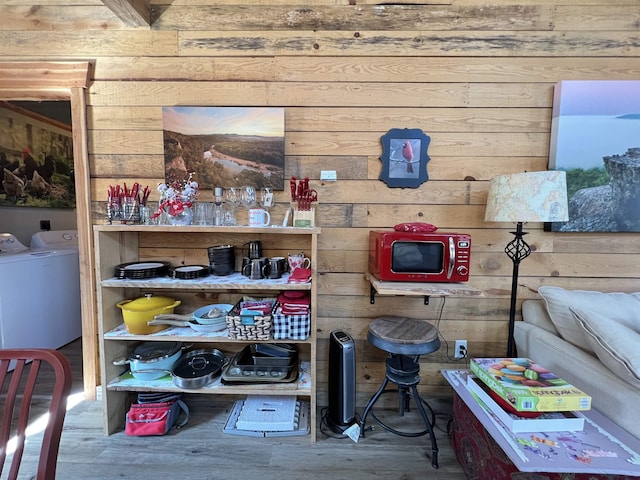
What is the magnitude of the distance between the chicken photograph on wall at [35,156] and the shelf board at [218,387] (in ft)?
8.20

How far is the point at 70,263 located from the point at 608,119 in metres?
4.03

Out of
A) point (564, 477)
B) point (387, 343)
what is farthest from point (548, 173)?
point (564, 477)

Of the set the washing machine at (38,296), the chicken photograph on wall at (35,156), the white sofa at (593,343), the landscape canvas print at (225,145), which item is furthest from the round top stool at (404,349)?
the chicken photograph on wall at (35,156)

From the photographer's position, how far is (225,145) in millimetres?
1687

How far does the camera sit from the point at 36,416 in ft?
5.57

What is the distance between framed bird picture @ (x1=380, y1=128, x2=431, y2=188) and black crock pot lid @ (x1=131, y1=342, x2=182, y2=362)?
1577 mm

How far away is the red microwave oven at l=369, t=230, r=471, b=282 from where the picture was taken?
4.55ft

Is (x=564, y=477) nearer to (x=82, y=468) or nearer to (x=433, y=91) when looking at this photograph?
(x=433, y=91)

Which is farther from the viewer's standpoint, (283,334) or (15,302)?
(15,302)

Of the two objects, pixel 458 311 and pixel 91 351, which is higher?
pixel 458 311

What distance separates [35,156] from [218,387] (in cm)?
314

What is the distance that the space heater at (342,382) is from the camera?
1.51 meters

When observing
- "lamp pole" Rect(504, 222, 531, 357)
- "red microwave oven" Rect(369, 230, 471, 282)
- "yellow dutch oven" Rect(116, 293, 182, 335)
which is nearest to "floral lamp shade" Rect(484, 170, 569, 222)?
"lamp pole" Rect(504, 222, 531, 357)

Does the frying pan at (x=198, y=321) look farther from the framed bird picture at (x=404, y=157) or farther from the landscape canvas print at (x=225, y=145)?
the framed bird picture at (x=404, y=157)
